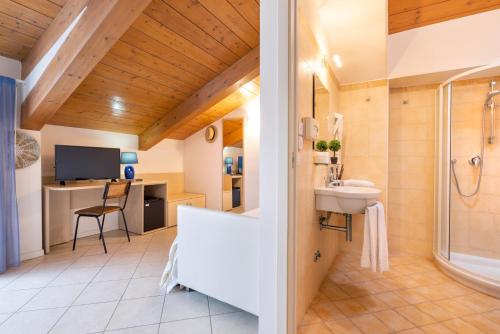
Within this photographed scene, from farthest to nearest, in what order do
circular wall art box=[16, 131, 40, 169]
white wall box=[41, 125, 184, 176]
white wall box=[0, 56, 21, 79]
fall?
white wall box=[41, 125, 184, 176]
circular wall art box=[16, 131, 40, 169]
white wall box=[0, 56, 21, 79]

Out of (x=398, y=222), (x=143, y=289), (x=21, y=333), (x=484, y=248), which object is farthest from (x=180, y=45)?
(x=484, y=248)

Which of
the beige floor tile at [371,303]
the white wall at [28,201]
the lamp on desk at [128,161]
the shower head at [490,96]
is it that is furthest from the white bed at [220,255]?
the shower head at [490,96]

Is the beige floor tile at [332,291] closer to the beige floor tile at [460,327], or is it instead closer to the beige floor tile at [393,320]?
the beige floor tile at [393,320]

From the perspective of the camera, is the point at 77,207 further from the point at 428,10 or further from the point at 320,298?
the point at 428,10

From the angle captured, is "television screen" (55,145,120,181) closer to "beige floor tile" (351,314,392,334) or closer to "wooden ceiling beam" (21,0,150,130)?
"wooden ceiling beam" (21,0,150,130)

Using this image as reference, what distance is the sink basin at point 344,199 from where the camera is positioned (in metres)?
1.74

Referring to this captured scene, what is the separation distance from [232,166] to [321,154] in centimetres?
405

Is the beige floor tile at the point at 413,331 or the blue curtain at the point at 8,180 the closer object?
the beige floor tile at the point at 413,331

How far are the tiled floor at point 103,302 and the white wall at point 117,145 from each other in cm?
133

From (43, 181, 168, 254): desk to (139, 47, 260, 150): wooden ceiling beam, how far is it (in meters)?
0.85

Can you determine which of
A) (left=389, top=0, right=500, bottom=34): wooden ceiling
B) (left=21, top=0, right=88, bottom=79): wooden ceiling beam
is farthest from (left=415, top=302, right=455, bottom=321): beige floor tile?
(left=21, top=0, right=88, bottom=79): wooden ceiling beam

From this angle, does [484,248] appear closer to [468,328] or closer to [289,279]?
[468,328]

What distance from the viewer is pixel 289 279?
1.24 metres

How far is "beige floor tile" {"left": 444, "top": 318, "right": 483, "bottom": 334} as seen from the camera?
146 centimetres
